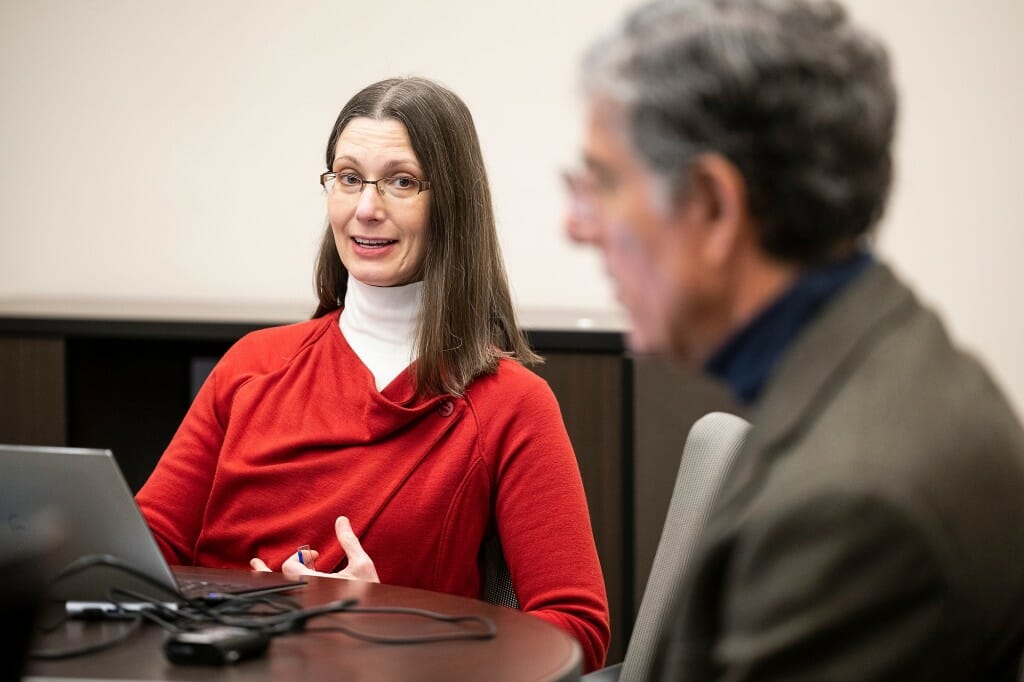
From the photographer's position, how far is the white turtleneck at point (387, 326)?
210 cm

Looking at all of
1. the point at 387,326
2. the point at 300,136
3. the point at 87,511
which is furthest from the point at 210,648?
the point at 300,136

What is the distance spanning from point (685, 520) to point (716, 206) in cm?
97

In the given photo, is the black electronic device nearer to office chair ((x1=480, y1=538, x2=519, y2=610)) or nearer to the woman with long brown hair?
the woman with long brown hair

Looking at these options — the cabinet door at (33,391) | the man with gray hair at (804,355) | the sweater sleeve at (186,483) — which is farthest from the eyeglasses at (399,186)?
the cabinet door at (33,391)

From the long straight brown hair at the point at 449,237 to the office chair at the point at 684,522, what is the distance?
1.19ft

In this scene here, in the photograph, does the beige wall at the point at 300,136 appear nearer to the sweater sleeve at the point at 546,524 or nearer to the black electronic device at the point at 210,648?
the sweater sleeve at the point at 546,524

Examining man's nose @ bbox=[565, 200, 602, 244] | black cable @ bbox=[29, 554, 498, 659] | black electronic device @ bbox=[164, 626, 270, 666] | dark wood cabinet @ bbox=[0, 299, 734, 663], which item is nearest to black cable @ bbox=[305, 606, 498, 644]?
black cable @ bbox=[29, 554, 498, 659]

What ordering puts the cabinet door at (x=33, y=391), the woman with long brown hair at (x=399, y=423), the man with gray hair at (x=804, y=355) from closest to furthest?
1. the man with gray hair at (x=804, y=355)
2. the woman with long brown hair at (x=399, y=423)
3. the cabinet door at (x=33, y=391)

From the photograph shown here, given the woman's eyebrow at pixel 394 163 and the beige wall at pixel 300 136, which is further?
the beige wall at pixel 300 136

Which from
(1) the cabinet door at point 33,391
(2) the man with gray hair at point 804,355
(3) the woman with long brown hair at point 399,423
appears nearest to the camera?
(2) the man with gray hair at point 804,355

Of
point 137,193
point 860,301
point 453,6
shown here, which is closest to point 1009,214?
point 453,6

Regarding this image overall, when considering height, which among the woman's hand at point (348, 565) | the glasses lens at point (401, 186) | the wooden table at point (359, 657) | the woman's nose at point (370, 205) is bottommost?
the woman's hand at point (348, 565)

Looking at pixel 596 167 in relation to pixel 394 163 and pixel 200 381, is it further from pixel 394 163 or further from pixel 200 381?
pixel 200 381

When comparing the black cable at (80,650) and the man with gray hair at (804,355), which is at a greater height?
the man with gray hair at (804,355)
